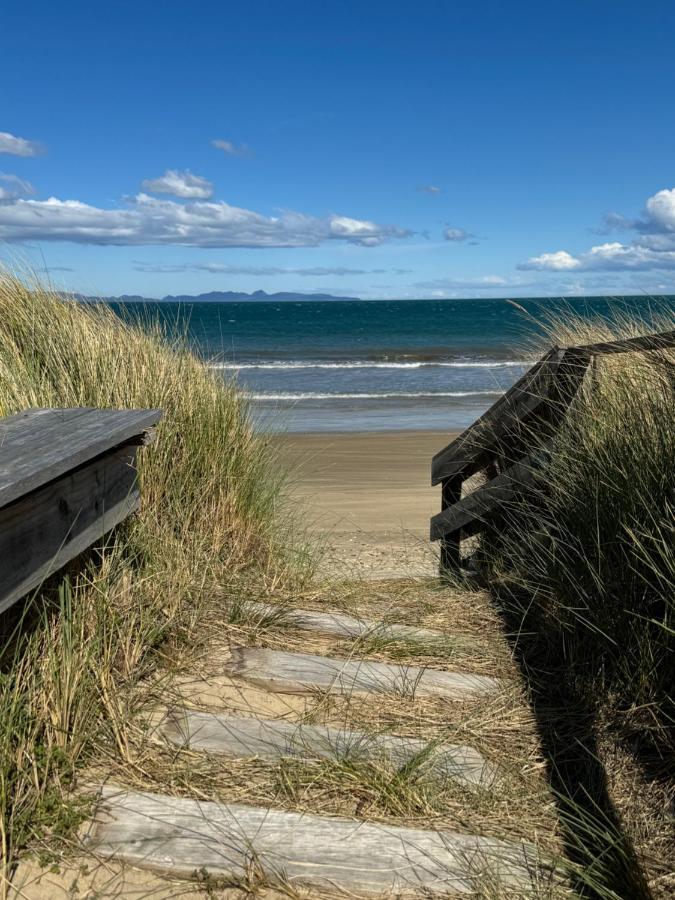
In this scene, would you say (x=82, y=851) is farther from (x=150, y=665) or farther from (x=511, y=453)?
(x=511, y=453)

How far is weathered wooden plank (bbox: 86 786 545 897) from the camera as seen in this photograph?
2.17 metres

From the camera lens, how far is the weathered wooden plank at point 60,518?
93.8 inches

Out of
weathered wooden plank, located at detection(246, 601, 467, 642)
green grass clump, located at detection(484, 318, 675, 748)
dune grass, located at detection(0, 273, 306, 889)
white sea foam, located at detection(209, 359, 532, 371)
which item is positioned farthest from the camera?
white sea foam, located at detection(209, 359, 532, 371)

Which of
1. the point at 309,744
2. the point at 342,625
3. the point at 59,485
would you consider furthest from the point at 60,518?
the point at 342,625

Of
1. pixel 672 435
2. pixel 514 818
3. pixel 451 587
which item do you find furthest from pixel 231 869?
pixel 451 587

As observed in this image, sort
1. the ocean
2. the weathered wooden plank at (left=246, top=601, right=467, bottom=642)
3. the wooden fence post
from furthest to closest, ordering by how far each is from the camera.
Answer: the ocean
the wooden fence post
the weathered wooden plank at (left=246, top=601, right=467, bottom=642)

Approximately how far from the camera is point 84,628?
9.99ft

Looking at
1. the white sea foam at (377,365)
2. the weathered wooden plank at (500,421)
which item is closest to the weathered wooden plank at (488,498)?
the weathered wooden plank at (500,421)

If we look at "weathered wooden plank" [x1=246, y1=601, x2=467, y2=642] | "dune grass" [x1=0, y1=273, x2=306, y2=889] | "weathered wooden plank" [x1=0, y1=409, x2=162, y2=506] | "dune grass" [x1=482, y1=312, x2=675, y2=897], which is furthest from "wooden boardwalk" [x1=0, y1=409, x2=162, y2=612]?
"dune grass" [x1=482, y1=312, x2=675, y2=897]

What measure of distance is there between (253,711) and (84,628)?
654mm

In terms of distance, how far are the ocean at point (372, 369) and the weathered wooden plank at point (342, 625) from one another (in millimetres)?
1788

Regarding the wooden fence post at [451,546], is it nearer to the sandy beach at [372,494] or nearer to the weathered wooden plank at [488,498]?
the weathered wooden plank at [488,498]

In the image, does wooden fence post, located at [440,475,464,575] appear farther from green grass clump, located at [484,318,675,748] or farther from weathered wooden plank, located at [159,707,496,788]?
weathered wooden plank, located at [159,707,496,788]

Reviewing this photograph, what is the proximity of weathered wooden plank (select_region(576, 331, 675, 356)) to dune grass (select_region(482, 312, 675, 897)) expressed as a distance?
0.06 m
